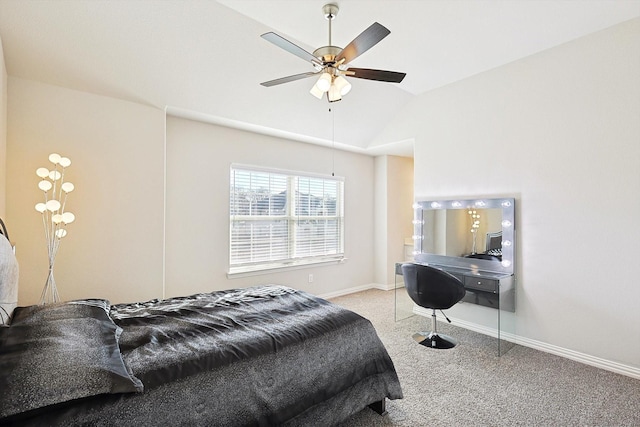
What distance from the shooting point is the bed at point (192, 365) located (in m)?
1.15

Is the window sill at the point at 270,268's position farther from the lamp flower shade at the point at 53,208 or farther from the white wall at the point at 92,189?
the lamp flower shade at the point at 53,208

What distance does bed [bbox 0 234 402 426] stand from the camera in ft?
3.78

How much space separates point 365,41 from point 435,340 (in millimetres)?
2871

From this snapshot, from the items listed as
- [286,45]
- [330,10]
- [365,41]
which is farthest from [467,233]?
[286,45]

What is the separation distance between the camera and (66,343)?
133 centimetres

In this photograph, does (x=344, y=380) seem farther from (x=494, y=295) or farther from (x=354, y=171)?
(x=354, y=171)

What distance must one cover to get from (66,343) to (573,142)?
158 inches

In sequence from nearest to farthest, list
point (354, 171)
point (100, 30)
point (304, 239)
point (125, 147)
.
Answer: point (100, 30)
point (125, 147)
point (304, 239)
point (354, 171)

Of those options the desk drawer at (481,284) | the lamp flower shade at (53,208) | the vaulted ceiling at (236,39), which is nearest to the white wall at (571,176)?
the vaulted ceiling at (236,39)

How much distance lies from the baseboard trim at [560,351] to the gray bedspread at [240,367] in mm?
1940

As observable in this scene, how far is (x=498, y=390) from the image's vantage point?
2.42m

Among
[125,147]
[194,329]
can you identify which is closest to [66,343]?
[194,329]

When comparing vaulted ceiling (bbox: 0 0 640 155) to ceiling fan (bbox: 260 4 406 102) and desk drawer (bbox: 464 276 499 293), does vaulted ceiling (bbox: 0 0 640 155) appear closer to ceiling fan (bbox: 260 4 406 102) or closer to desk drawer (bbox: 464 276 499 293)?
ceiling fan (bbox: 260 4 406 102)

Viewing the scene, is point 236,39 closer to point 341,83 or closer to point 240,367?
point 341,83
